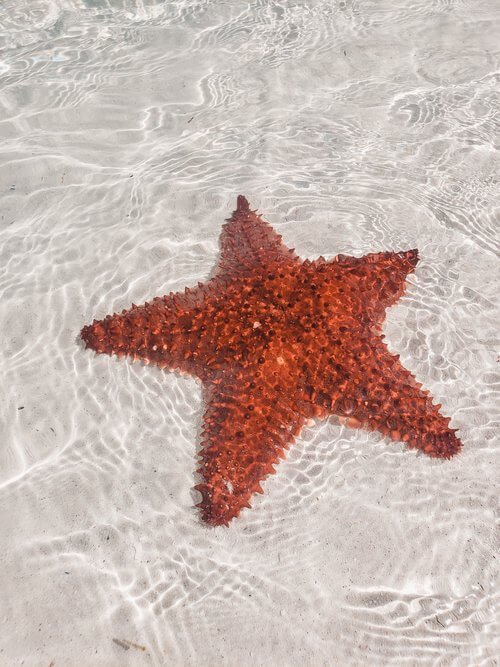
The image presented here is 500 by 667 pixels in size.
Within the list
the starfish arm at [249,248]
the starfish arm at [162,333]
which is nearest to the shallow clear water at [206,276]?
the starfish arm at [162,333]

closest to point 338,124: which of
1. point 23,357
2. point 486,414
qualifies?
point 486,414

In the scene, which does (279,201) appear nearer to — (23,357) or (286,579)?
(23,357)

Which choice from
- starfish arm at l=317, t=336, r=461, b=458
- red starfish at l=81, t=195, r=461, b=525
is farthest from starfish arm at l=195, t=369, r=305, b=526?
starfish arm at l=317, t=336, r=461, b=458

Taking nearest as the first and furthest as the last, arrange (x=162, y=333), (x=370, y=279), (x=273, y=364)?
(x=273, y=364)
(x=162, y=333)
(x=370, y=279)

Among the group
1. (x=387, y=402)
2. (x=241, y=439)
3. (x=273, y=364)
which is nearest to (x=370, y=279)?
(x=387, y=402)

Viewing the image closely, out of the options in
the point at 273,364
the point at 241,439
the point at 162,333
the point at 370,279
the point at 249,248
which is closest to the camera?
the point at 241,439

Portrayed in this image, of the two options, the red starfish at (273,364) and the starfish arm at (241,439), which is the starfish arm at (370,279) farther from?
the starfish arm at (241,439)

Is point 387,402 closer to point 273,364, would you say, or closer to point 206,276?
point 273,364
